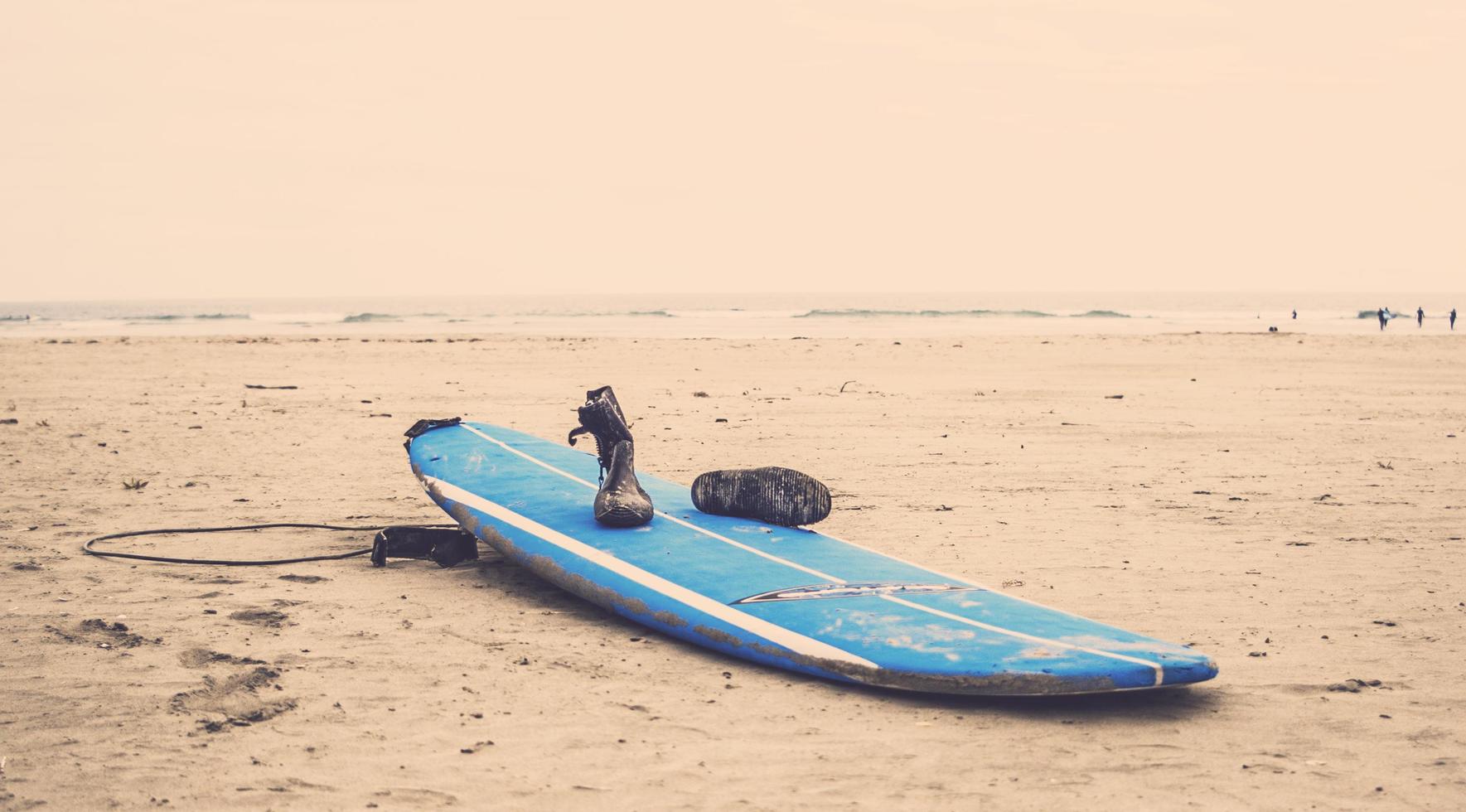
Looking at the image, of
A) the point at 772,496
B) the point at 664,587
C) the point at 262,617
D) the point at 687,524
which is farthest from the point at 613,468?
the point at 262,617

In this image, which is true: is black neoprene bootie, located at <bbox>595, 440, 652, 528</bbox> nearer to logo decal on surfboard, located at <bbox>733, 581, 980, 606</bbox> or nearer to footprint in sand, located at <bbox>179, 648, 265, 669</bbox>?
logo decal on surfboard, located at <bbox>733, 581, 980, 606</bbox>

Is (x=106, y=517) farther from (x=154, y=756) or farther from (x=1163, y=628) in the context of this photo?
(x=1163, y=628)

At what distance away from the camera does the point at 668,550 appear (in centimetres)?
449

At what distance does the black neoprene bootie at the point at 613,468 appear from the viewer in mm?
4770

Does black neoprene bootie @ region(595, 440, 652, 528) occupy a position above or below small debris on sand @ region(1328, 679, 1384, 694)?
above

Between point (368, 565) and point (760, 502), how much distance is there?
182 centimetres

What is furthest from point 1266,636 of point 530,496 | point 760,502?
point 530,496

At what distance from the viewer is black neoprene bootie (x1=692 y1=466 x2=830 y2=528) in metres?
4.88

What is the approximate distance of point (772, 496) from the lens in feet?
16.1

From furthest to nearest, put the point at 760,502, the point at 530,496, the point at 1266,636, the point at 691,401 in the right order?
the point at 691,401 → the point at 530,496 → the point at 760,502 → the point at 1266,636

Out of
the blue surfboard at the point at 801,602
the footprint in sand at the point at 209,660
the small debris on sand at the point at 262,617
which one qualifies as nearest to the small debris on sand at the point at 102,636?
the footprint in sand at the point at 209,660

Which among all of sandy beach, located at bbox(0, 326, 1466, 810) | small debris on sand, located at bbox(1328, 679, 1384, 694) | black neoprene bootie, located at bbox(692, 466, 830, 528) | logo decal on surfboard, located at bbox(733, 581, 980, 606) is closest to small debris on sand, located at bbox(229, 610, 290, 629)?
sandy beach, located at bbox(0, 326, 1466, 810)

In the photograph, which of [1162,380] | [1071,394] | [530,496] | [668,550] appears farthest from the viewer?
[1162,380]

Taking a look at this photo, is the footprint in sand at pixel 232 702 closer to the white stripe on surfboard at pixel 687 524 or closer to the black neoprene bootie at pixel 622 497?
the black neoprene bootie at pixel 622 497
